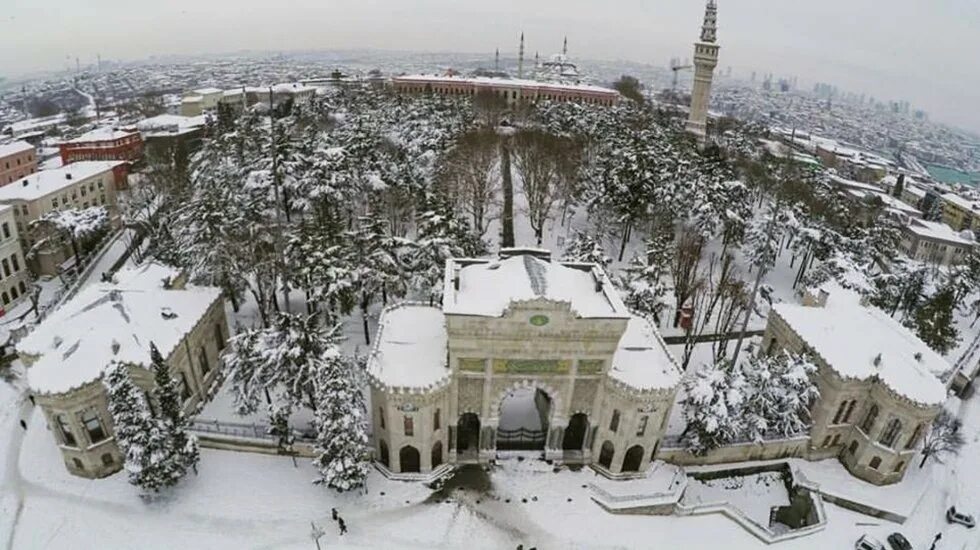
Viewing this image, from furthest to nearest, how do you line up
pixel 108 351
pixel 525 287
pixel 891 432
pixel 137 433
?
pixel 891 432 → pixel 108 351 → pixel 525 287 → pixel 137 433

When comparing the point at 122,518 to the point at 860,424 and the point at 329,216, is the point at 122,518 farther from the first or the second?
the point at 860,424

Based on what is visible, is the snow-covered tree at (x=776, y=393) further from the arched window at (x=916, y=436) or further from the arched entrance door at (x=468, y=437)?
the arched entrance door at (x=468, y=437)

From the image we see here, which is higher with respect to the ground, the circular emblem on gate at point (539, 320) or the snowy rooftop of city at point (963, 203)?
the circular emblem on gate at point (539, 320)

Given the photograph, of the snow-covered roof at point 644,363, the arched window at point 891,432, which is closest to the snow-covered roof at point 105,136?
the snow-covered roof at point 644,363

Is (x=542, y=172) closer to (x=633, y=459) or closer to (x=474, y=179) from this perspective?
(x=474, y=179)

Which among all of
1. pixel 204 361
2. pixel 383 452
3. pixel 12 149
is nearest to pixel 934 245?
pixel 383 452

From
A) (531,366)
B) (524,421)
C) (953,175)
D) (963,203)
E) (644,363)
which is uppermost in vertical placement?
(531,366)

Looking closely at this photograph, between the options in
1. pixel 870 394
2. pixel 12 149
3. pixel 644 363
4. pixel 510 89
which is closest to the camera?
pixel 644 363
